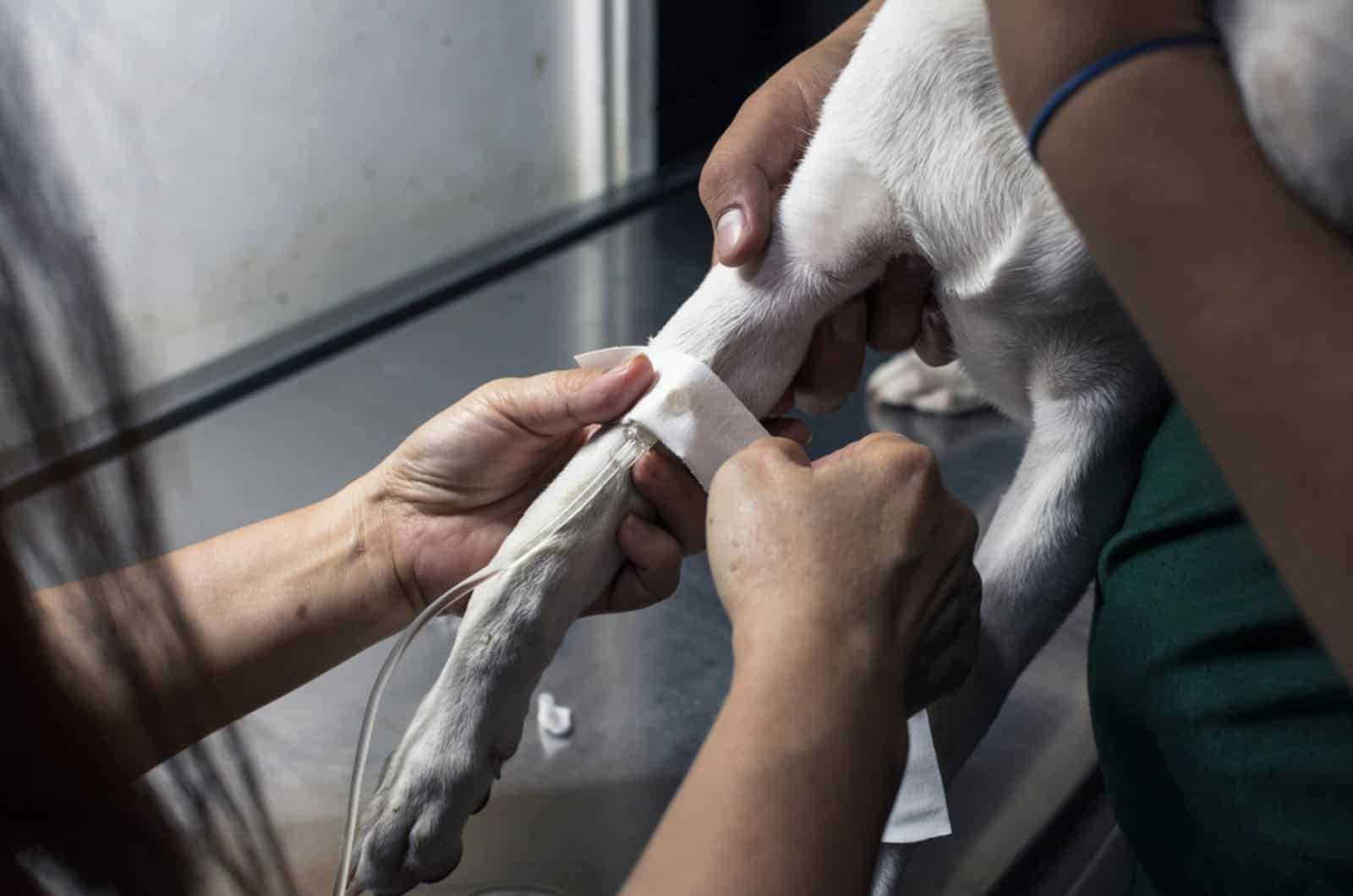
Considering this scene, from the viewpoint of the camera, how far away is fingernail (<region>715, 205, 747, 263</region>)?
0.80 meters

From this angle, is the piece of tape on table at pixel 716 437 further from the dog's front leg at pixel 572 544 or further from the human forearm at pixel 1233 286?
the human forearm at pixel 1233 286

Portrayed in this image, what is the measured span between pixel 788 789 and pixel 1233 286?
A: 24 centimetres

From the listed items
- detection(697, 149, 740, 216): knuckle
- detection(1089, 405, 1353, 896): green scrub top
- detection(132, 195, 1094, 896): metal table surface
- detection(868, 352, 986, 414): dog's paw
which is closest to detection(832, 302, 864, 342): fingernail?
detection(697, 149, 740, 216): knuckle

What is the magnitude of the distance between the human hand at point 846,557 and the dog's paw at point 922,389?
73cm

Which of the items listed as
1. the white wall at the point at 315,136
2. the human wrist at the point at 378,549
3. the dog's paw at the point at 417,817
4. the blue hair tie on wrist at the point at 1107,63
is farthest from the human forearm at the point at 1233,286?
the white wall at the point at 315,136

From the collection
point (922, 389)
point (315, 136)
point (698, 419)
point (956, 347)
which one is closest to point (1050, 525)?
point (956, 347)

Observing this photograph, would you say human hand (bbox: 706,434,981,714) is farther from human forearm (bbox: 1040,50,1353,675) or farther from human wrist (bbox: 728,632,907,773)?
human forearm (bbox: 1040,50,1353,675)

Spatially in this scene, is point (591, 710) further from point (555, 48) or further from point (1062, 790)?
point (555, 48)

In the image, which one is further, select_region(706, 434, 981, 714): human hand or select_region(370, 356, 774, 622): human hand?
select_region(370, 356, 774, 622): human hand

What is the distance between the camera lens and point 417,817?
2.29ft

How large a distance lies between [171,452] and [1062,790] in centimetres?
86

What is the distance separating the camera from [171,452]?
1.20m

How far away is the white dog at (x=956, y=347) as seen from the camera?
71 cm

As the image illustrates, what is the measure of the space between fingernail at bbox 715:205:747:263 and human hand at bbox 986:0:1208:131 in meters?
0.31
